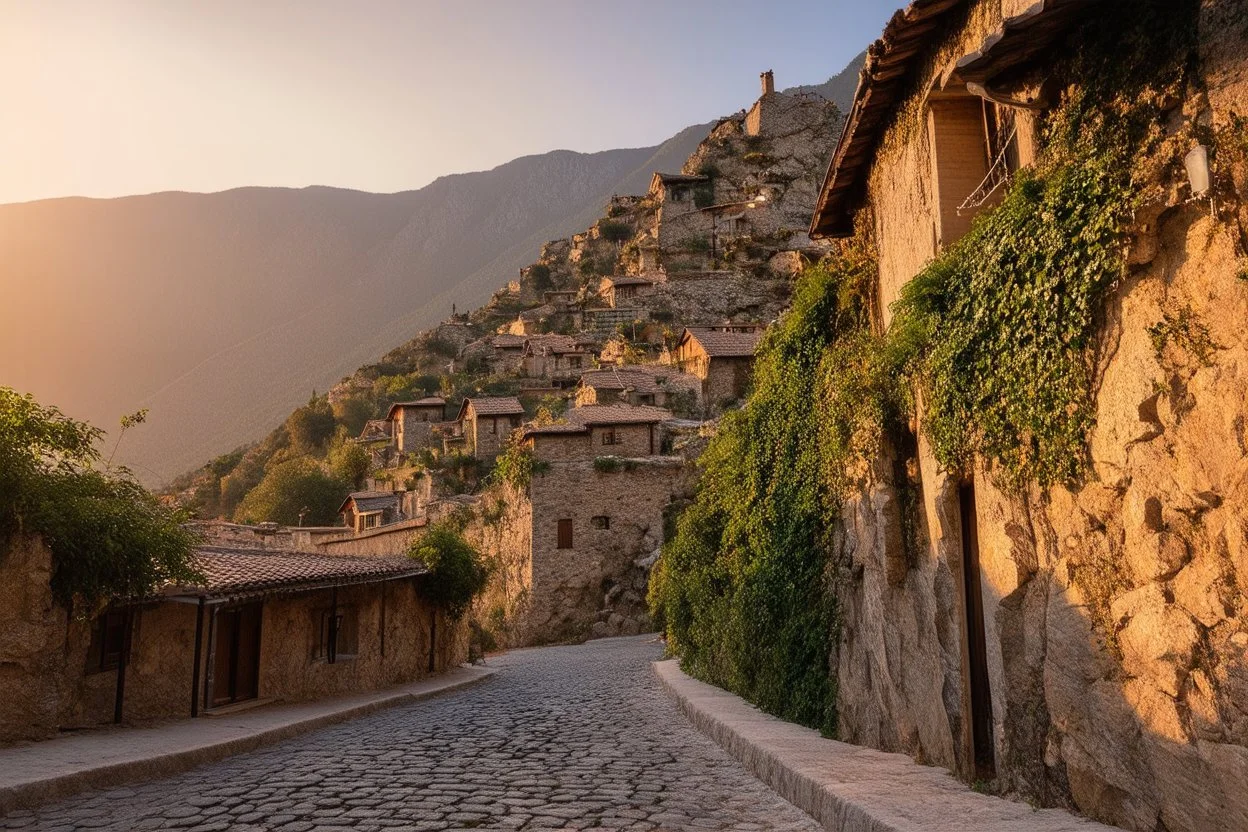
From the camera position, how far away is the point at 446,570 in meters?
23.4

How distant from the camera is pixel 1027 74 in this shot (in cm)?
617

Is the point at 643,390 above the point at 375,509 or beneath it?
above

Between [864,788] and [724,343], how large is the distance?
154ft

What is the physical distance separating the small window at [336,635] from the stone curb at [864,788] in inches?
402

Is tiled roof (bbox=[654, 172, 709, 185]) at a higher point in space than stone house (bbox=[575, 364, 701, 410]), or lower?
higher

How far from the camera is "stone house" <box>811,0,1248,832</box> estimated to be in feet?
14.2

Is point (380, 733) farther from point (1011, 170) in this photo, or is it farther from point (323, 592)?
point (1011, 170)

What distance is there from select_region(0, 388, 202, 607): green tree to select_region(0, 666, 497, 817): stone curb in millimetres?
2112

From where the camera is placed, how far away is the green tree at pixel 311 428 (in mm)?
80438

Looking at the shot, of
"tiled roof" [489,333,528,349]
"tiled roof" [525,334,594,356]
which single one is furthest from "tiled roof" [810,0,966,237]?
"tiled roof" [489,333,528,349]

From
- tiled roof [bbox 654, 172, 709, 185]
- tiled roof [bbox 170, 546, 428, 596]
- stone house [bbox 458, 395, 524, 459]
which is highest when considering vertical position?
tiled roof [bbox 654, 172, 709, 185]

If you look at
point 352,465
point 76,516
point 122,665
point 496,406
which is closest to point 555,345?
point 496,406

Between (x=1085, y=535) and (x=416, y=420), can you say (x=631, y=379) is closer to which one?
(x=416, y=420)

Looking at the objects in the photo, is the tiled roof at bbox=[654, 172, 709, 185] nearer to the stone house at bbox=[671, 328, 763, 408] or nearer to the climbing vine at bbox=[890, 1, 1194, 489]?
the stone house at bbox=[671, 328, 763, 408]
